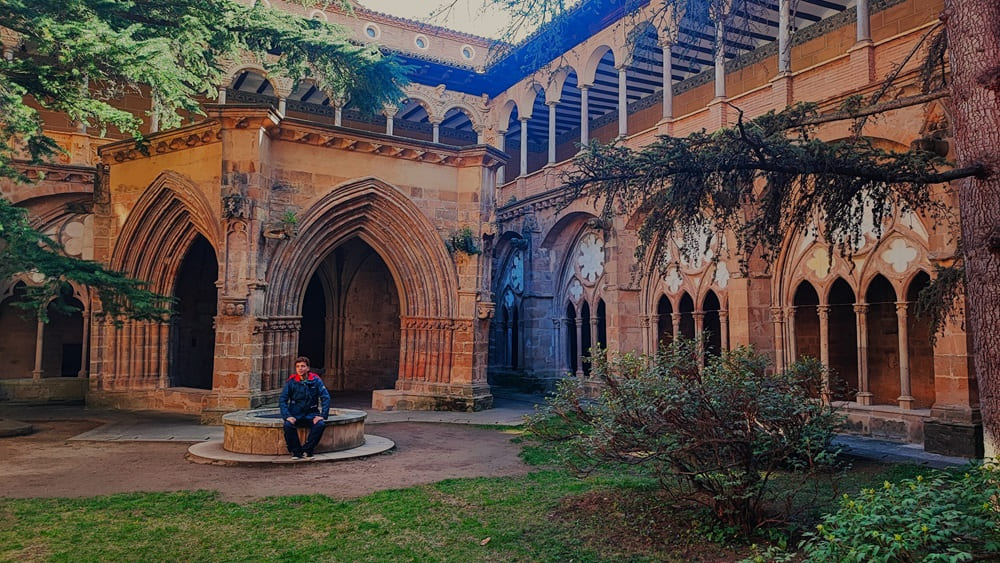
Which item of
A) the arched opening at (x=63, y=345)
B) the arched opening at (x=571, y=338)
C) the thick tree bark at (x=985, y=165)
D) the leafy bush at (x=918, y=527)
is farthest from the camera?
the arched opening at (x=571, y=338)

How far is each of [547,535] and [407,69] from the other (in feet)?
35.0

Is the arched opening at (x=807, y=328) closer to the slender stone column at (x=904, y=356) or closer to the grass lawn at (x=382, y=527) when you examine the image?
the slender stone column at (x=904, y=356)

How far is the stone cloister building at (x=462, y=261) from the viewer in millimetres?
10156

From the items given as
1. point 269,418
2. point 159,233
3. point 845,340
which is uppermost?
point 159,233

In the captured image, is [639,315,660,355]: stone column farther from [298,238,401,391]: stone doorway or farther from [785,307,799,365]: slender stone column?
[298,238,401,391]: stone doorway

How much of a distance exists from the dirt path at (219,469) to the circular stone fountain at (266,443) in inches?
7.0

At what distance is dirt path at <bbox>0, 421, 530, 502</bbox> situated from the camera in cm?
680

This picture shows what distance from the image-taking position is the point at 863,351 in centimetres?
1035

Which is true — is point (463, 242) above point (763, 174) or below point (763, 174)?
above

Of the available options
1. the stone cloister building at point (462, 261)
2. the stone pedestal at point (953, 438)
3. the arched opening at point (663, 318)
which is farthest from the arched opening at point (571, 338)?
the stone pedestal at point (953, 438)

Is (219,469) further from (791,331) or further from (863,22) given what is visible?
(863,22)

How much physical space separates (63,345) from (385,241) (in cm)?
978

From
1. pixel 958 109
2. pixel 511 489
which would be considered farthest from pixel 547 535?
pixel 958 109

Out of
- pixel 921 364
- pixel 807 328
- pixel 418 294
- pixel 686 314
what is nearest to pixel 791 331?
pixel 807 328
